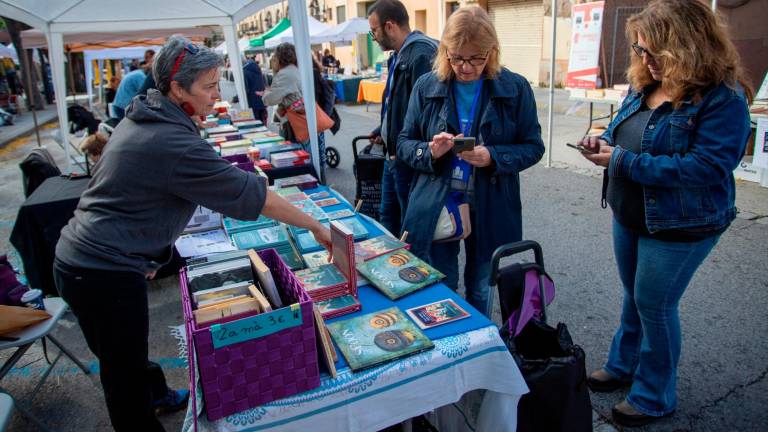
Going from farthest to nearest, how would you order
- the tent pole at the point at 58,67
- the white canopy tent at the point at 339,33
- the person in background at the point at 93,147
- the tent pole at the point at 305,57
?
1. the white canopy tent at the point at 339,33
2. the tent pole at the point at 58,67
3. the person in background at the point at 93,147
4. the tent pole at the point at 305,57

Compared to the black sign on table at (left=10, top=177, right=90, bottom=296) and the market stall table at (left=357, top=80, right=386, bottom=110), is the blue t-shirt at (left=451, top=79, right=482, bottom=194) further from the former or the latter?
the market stall table at (left=357, top=80, right=386, bottom=110)

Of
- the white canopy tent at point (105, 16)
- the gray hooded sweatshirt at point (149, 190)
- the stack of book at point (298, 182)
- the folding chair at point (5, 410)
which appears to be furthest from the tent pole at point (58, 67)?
the gray hooded sweatshirt at point (149, 190)

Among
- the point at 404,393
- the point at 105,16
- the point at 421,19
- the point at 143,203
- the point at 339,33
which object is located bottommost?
the point at 404,393

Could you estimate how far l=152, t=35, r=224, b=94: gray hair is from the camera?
1.59 meters

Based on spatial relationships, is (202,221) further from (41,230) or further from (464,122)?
(464,122)

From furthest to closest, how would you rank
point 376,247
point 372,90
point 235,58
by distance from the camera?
point 372,90 < point 235,58 < point 376,247

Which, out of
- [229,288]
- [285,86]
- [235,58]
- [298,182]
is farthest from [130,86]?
[229,288]

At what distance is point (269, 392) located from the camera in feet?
4.41

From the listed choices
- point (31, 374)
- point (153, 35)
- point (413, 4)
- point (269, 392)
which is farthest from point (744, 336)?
point (413, 4)

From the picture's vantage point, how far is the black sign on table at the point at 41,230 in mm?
3406

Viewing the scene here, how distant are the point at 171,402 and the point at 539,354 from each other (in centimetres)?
183

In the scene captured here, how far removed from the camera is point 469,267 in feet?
8.41

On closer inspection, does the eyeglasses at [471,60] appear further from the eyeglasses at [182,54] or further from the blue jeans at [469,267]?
the eyeglasses at [182,54]

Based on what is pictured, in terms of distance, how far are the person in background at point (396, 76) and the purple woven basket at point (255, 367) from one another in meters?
1.51
